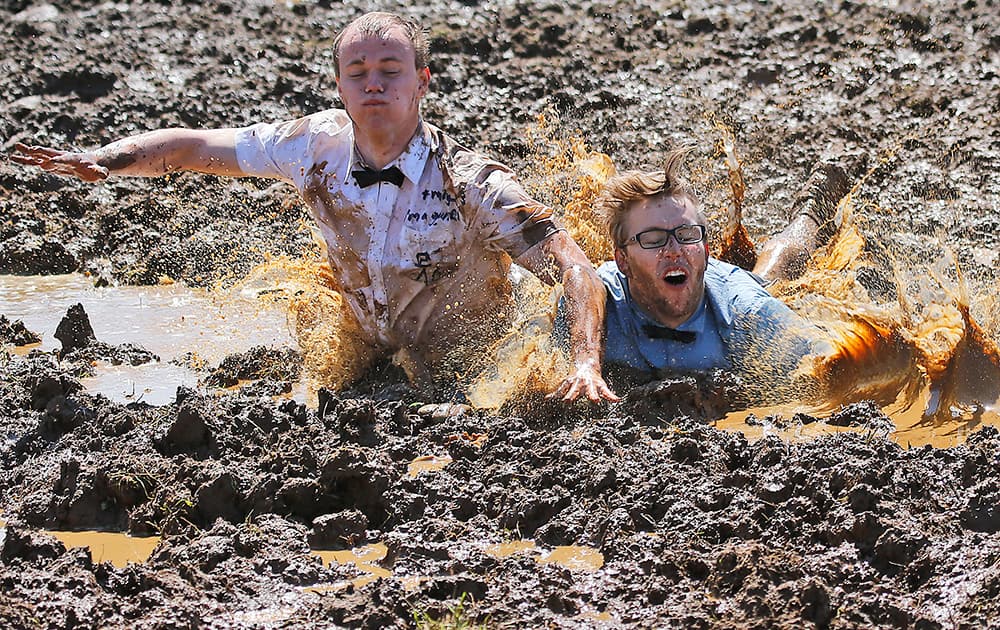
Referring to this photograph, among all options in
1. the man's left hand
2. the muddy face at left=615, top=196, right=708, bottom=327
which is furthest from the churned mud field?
the muddy face at left=615, top=196, right=708, bottom=327

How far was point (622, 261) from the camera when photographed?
716 cm

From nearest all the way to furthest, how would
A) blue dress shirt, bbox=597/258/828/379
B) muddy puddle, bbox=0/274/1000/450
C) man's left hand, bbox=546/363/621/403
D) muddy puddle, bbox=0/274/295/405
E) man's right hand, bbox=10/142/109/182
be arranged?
man's left hand, bbox=546/363/621/403
muddy puddle, bbox=0/274/1000/450
man's right hand, bbox=10/142/109/182
blue dress shirt, bbox=597/258/828/379
muddy puddle, bbox=0/274/295/405

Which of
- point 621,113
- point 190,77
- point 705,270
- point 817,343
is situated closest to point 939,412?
point 817,343

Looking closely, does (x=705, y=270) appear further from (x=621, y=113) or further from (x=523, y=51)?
(x=523, y=51)

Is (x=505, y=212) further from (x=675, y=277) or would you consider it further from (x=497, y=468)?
(x=497, y=468)

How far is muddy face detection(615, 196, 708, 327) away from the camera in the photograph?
694 centimetres

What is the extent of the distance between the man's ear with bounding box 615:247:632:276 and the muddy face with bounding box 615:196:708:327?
0.10 ft

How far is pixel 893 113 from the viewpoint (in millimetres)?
12000

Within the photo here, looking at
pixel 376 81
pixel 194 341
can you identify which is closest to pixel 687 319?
pixel 376 81

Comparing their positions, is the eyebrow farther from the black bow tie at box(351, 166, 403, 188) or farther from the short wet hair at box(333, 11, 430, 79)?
the black bow tie at box(351, 166, 403, 188)

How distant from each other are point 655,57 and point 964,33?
9.44ft

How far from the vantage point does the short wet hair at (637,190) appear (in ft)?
23.2

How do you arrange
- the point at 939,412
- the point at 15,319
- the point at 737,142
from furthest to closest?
the point at 737,142
the point at 15,319
the point at 939,412

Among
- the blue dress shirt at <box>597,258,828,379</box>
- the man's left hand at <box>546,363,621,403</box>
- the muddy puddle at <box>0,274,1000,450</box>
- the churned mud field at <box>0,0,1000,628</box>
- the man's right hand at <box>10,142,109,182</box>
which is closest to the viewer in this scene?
the churned mud field at <box>0,0,1000,628</box>
